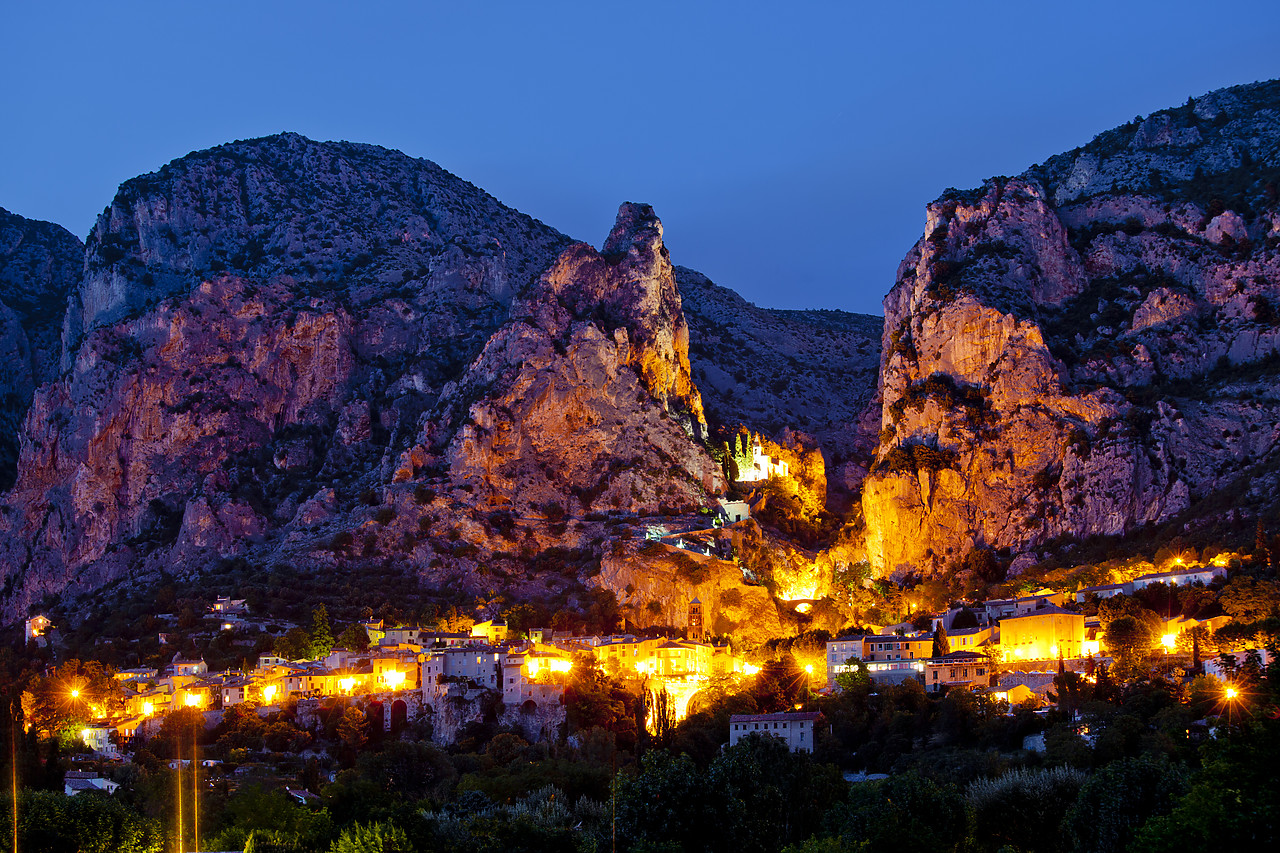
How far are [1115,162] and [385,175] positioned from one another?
272ft

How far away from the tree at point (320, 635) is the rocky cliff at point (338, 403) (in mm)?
9183

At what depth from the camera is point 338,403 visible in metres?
118

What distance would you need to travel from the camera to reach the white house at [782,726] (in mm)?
64625

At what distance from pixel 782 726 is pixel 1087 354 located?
50729 millimetres

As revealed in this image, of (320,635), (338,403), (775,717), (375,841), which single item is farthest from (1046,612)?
(338,403)

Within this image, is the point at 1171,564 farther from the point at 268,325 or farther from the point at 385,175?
the point at 385,175

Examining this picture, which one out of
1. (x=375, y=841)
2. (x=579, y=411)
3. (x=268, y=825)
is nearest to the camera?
(x=375, y=841)

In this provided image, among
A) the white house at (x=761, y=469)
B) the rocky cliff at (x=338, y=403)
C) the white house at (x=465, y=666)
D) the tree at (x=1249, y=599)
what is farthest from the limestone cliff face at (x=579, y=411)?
the tree at (x=1249, y=599)

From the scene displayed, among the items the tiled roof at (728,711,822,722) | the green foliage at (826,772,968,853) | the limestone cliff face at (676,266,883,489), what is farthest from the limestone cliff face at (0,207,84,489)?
the green foliage at (826,772,968,853)

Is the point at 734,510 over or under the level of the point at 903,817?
over

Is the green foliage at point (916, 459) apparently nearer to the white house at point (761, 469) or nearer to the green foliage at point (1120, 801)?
the white house at point (761, 469)

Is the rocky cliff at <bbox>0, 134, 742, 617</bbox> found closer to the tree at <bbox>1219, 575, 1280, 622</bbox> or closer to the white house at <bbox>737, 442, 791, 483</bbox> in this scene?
the white house at <bbox>737, 442, 791, 483</bbox>

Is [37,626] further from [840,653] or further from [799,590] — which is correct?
[840,653]

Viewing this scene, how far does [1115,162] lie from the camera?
11875cm
